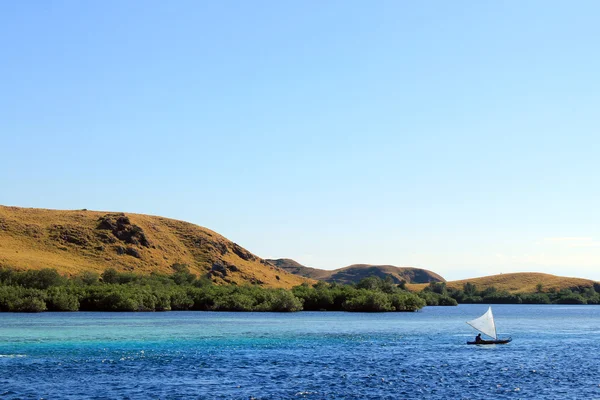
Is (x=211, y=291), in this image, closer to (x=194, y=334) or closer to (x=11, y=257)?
(x=11, y=257)

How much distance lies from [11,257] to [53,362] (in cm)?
11611

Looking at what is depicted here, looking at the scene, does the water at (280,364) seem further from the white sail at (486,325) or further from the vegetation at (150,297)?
the vegetation at (150,297)

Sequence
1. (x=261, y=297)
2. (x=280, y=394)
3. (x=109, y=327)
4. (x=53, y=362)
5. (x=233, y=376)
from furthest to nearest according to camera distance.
A: 1. (x=261, y=297)
2. (x=109, y=327)
3. (x=53, y=362)
4. (x=233, y=376)
5. (x=280, y=394)

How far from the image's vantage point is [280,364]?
165 feet

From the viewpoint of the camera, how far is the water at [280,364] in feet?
128

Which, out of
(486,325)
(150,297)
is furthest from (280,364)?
(150,297)

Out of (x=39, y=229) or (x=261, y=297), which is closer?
(x=261, y=297)

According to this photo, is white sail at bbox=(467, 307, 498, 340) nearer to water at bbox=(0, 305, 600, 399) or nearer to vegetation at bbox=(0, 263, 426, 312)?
water at bbox=(0, 305, 600, 399)

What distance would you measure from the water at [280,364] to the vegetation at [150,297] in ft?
100

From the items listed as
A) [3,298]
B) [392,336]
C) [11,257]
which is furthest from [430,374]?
[11,257]

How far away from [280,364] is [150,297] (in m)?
78.0

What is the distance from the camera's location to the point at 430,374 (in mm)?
46594

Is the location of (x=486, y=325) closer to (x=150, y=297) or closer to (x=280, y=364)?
(x=280, y=364)

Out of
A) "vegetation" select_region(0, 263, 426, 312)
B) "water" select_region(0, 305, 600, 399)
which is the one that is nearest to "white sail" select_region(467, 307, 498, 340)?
"water" select_region(0, 305, 600, 399)
